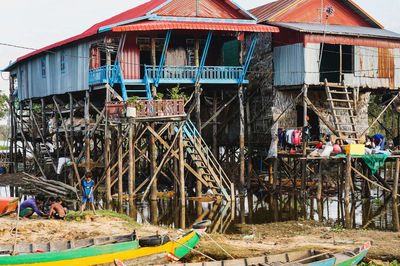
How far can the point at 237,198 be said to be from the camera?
2511 centimetres

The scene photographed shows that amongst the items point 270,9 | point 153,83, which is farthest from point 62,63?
point 270,9

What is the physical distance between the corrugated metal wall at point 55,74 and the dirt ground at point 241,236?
10.3m

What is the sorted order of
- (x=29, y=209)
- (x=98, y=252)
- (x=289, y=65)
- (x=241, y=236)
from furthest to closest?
(x=289, y=65) → (x=241, y=236) → (x=29, y=209) → (x=98, y=252)

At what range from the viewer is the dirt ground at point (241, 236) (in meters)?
14.1

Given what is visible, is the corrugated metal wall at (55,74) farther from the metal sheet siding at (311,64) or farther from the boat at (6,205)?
the metal sheet siding at (311,64)

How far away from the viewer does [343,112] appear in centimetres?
2683

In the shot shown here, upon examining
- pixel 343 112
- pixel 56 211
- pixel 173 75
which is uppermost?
pixel 173 75

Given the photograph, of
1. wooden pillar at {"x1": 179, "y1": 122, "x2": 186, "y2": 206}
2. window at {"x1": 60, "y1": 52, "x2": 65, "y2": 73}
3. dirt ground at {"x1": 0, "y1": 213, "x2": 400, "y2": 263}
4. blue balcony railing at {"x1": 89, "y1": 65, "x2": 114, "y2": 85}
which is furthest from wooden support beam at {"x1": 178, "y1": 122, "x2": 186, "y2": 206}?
window at {"x1": 60, "y1": 52, "x2": 65, "y2": 73}

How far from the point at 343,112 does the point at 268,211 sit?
7.16 meters


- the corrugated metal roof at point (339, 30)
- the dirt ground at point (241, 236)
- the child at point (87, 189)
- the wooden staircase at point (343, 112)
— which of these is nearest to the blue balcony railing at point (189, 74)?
the corrugated metal roof at point (339, 30)

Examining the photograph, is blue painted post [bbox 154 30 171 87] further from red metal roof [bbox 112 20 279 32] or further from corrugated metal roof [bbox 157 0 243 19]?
corrugated metal roof [bbox 157 0 243 19]

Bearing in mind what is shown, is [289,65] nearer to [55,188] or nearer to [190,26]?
[190,26]

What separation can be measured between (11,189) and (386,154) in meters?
19.9

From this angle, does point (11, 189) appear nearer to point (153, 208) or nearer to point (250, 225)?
point (153, 208)
